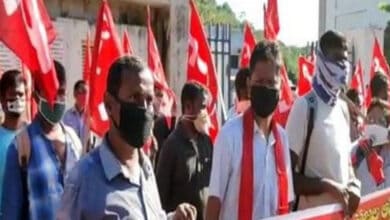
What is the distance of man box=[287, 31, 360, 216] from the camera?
5.28 meters

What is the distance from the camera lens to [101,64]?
24.9ft

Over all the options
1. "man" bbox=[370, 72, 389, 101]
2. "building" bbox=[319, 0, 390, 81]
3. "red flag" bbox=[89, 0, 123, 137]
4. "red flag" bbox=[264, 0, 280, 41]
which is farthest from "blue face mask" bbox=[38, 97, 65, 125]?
"building" bbox=[319, 0, 390, 81]

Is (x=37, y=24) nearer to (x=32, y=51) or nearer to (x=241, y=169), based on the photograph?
(x=32, y=51)

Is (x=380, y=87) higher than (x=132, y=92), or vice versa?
(x=132, y=92)

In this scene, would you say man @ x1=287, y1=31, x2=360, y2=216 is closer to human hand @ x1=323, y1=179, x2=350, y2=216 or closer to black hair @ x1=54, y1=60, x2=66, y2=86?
human hand @ x1=323, y1=179, x2=350, y2=216

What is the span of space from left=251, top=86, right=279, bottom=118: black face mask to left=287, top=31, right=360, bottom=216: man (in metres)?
0.53

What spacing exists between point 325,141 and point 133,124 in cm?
199

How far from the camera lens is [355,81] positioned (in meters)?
12.9

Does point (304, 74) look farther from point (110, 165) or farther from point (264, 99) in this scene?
point (110, 165)

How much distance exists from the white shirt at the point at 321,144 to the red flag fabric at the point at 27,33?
136 cm

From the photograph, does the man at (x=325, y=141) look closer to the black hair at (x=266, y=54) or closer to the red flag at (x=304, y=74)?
the black hair at (x=266, y=54)

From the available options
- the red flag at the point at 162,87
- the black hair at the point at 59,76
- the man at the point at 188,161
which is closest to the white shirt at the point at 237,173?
the black hair at the point at 59,76

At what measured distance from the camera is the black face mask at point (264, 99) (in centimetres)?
479

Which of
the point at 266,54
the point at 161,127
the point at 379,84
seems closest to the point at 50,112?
the point at 266,54
